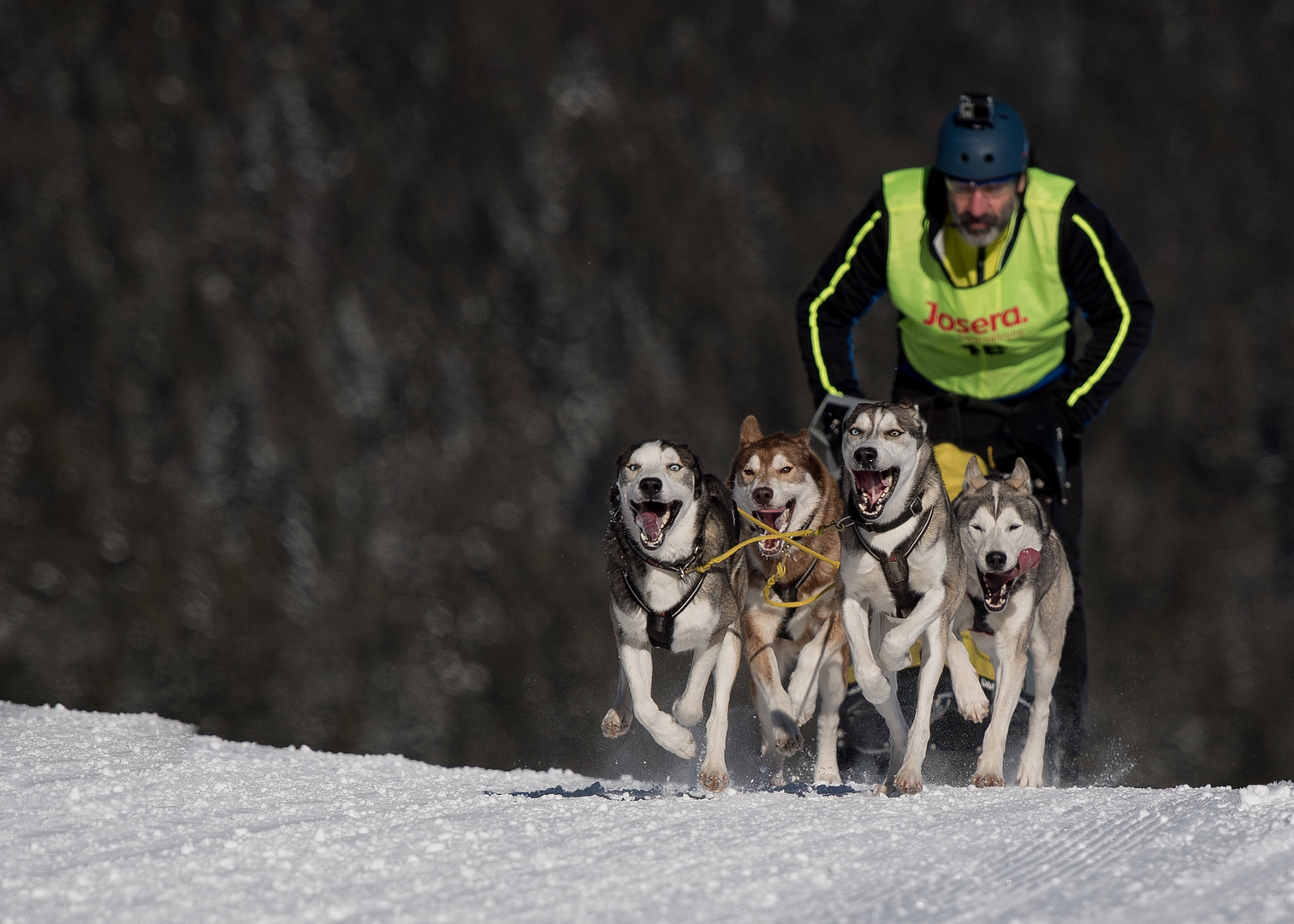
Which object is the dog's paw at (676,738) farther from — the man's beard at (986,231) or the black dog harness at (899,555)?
the man's beard at (986,231)

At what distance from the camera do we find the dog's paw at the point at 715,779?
16.4 ft

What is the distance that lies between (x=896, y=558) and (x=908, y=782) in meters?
0.70

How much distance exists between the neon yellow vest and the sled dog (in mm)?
633

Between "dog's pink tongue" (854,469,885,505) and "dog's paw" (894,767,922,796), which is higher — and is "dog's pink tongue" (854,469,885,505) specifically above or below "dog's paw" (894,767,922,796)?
above

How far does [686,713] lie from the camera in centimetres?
512

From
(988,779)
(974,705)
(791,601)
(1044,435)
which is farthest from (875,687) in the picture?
(1044,435)

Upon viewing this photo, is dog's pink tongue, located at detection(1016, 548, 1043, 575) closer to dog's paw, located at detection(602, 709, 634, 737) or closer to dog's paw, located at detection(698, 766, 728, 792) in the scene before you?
dog's paw, located at detection(698, 766, 728, 792)

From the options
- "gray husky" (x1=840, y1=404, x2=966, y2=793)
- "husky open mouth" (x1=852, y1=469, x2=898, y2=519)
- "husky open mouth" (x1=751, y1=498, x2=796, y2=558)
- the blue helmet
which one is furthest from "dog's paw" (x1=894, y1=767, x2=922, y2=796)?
the blue helmet

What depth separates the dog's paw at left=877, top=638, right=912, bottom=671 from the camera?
4879 mm

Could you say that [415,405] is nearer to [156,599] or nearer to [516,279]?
[516,279]

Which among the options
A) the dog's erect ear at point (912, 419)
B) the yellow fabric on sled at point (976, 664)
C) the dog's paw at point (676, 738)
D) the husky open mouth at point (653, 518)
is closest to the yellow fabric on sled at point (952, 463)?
the yellow fabric on sled at point (976, 664)

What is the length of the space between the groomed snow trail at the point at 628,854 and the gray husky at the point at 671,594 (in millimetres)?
271

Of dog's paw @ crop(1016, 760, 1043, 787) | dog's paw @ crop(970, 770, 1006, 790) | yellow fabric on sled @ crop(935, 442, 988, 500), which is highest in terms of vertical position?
yellow fabric on sled @ crop(935, 442, 988, 500)

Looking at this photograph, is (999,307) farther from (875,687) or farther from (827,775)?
(827,775)
